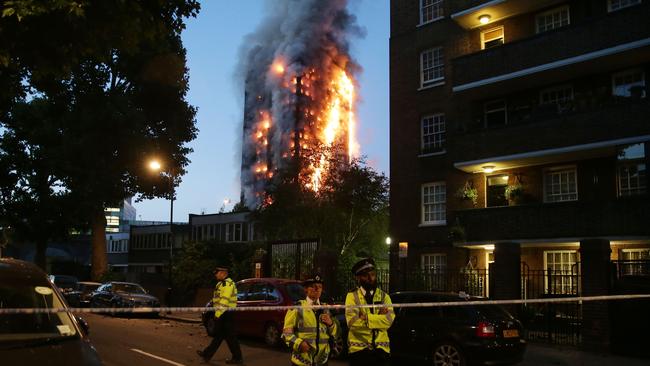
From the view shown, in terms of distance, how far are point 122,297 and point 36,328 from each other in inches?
792

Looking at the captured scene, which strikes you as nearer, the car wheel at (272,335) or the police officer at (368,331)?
the police officer at (368,331)

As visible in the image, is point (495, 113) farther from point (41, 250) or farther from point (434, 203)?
point (41, 250)

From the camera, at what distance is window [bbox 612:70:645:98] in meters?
20.5

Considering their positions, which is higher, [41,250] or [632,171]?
[632,171]

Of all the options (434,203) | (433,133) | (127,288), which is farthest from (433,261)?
(127,288)

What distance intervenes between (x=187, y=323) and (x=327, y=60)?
65.1 m

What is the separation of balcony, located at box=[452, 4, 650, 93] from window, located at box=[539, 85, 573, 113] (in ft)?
1.68

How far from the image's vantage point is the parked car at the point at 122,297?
24.1m

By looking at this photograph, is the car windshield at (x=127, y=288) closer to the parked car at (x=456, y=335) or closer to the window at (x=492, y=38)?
the parked car at (x=456, y=335)

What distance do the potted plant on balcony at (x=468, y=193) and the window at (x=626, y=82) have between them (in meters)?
6.10

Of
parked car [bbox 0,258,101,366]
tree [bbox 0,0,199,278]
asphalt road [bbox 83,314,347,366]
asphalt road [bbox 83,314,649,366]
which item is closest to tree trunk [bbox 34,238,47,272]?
tree [bbox 0,0,199,278]

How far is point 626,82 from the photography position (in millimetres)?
20938

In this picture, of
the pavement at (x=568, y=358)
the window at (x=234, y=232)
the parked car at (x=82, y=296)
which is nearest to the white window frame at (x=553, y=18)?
the pavement at (x=568, y=358)

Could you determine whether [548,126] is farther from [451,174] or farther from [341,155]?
[341,155]
